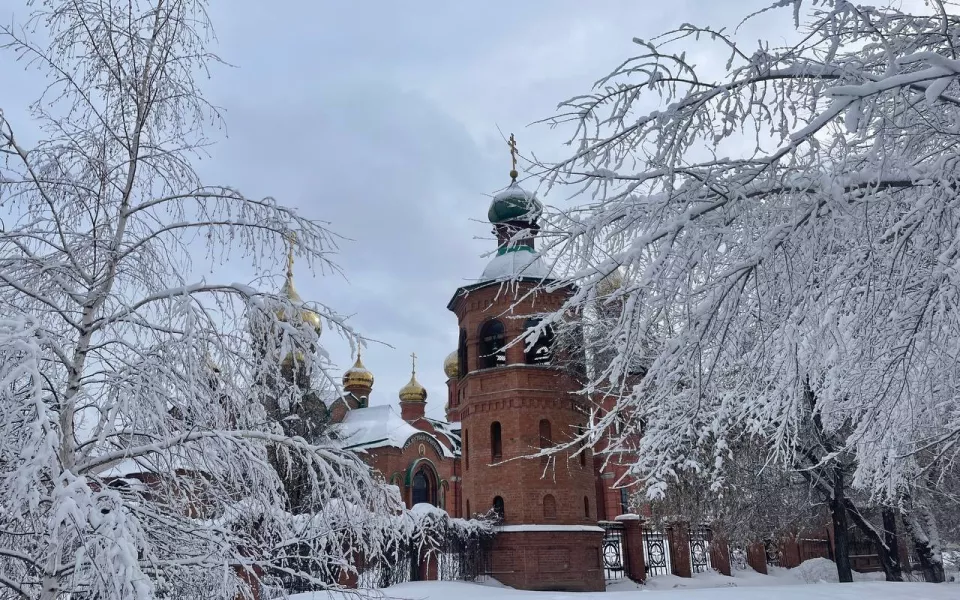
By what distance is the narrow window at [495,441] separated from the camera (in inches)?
726

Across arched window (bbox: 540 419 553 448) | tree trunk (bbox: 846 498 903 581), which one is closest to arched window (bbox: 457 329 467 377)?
arched window (bbox: 540 419 553 448)

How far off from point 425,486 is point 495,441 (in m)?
11.8

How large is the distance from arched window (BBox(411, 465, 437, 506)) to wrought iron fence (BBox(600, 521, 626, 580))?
10194 millimetres

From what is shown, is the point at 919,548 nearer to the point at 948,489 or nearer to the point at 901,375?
the point at 948,489

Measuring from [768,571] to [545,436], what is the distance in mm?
10871

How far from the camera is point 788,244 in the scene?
11.0 ft

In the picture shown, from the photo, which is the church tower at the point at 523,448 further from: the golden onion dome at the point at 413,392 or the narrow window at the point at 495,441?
the golden onion dome at the point at 413,392

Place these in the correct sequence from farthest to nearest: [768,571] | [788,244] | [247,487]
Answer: [768,571]
[247,487]
[788,244]

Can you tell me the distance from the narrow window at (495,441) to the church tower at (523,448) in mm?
26

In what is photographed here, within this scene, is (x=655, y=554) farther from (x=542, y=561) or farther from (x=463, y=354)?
(x=463, y=354)

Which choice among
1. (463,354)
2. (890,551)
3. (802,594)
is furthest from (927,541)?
(463,354)

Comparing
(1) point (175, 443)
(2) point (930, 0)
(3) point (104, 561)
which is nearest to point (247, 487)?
(1) point (175, 443)

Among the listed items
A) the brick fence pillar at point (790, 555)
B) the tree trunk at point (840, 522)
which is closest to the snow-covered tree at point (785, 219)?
the tree trunk at point (840, 522)

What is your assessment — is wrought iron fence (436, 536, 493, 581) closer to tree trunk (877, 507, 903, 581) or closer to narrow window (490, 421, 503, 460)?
narrow window (490, 421, 503, 460)
